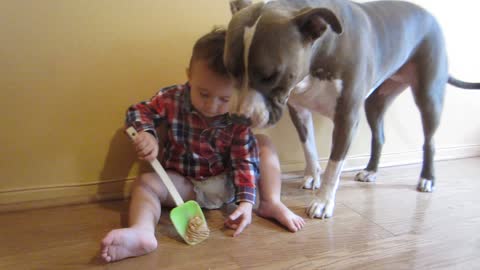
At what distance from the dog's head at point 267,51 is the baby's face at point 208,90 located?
75 mm

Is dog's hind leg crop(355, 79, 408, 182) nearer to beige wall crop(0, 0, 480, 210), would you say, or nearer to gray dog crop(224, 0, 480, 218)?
gray dog crop(224, 0, 480, 218)

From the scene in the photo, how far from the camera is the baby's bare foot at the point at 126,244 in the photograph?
880 mm

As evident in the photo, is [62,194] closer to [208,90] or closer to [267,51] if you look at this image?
[208,90]

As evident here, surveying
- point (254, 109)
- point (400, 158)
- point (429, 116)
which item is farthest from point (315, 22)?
point (400, 158)

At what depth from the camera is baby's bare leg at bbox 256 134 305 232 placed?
3.65 feet

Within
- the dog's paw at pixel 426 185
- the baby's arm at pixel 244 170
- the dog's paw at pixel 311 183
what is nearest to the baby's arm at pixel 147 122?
the baby's arm at pixel 244 170

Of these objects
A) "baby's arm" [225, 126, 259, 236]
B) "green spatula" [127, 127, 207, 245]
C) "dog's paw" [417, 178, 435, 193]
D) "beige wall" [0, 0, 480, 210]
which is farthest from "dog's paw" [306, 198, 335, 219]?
"beige wall" [0, 0, 480, 210]

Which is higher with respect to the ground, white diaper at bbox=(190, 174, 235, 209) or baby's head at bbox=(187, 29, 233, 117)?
baby's head at bbox=(187, 29, 233, 117)

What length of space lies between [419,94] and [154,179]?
0.97 m

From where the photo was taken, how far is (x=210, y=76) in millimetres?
1010

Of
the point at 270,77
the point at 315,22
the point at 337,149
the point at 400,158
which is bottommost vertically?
the point at 400,158

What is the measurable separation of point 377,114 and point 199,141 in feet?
2.56

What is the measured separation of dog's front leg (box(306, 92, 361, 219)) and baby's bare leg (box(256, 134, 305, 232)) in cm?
9

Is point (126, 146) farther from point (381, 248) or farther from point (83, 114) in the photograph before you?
point (381, 248)
